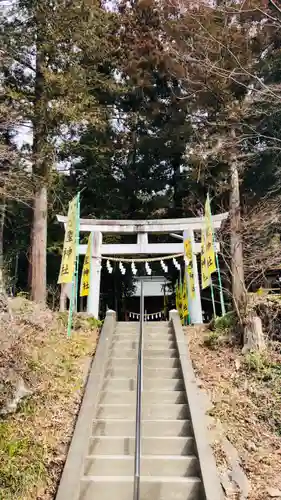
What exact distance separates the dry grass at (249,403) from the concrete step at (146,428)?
441 millimetres

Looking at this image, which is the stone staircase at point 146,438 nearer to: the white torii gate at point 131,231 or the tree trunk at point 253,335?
the tree trunk at point 253,335

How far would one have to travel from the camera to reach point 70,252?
27.3 feet

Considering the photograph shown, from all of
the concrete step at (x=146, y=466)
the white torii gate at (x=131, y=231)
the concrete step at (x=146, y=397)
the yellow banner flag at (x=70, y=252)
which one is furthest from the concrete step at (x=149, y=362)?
the white torii gate at (x=131, y=231)

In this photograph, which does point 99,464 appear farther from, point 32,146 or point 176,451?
point 32,146

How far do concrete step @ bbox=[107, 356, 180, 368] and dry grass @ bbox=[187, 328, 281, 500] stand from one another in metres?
0.35

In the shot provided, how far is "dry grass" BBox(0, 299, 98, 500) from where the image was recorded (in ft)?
14.1

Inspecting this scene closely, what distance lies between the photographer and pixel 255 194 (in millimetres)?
14148

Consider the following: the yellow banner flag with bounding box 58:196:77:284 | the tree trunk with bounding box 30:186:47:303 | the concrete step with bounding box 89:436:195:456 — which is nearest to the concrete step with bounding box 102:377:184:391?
the concrete step with bounding box 89:436:195:456

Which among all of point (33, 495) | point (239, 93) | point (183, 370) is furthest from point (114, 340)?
point (239, 93)

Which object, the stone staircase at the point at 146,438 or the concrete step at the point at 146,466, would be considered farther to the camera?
the concrete step at the point at 146,466

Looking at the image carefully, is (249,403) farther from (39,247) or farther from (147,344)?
(39,247)

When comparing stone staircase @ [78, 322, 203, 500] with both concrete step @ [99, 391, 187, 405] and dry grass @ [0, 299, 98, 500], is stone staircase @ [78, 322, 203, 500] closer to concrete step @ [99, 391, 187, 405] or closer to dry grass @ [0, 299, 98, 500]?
concrete step @ [99, 391, 187, 405]

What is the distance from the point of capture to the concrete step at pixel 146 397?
5.82 meters

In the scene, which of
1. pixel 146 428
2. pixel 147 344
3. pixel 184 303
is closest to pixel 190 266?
pixel 184 303
